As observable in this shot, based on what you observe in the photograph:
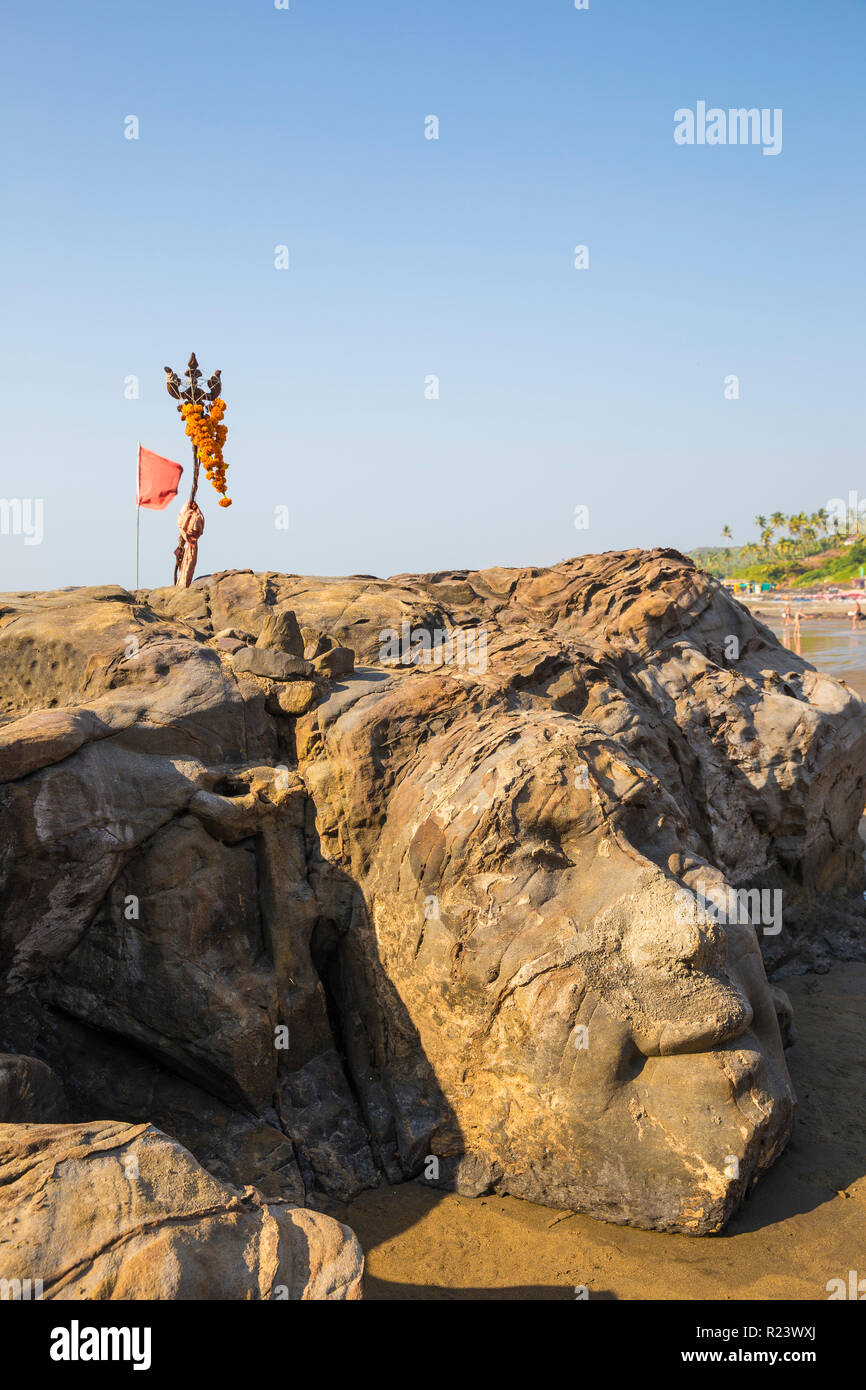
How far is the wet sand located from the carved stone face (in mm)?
165

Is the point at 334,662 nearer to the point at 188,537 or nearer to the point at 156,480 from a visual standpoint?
the point at 188,537

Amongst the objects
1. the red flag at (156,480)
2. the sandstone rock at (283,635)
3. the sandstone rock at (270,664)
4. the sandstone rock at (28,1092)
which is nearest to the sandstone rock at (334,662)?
the sandstone rock at (270,664)

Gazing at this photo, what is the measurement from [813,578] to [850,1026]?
271 ft

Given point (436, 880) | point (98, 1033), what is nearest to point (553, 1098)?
point (436, 880)

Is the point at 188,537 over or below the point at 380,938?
over

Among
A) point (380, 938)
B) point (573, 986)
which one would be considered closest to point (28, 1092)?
point (380, 938)

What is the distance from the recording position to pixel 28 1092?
5578 mm

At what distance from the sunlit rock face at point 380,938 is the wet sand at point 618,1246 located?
0.16 meters

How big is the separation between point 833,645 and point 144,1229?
4291 centimetres

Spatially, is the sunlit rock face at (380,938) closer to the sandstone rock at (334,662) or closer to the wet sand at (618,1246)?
the sandstone rock at (334,662)

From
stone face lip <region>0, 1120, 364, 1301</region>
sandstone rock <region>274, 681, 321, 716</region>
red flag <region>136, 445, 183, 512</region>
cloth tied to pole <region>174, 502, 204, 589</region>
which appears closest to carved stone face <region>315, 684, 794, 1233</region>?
sandstone rock <region>274, 681, 321, 716</region>

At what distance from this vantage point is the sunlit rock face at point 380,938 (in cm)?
582

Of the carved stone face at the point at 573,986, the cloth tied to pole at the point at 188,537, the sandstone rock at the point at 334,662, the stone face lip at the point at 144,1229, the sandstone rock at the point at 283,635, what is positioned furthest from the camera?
the cloth tied to pole at the point at 188,537
